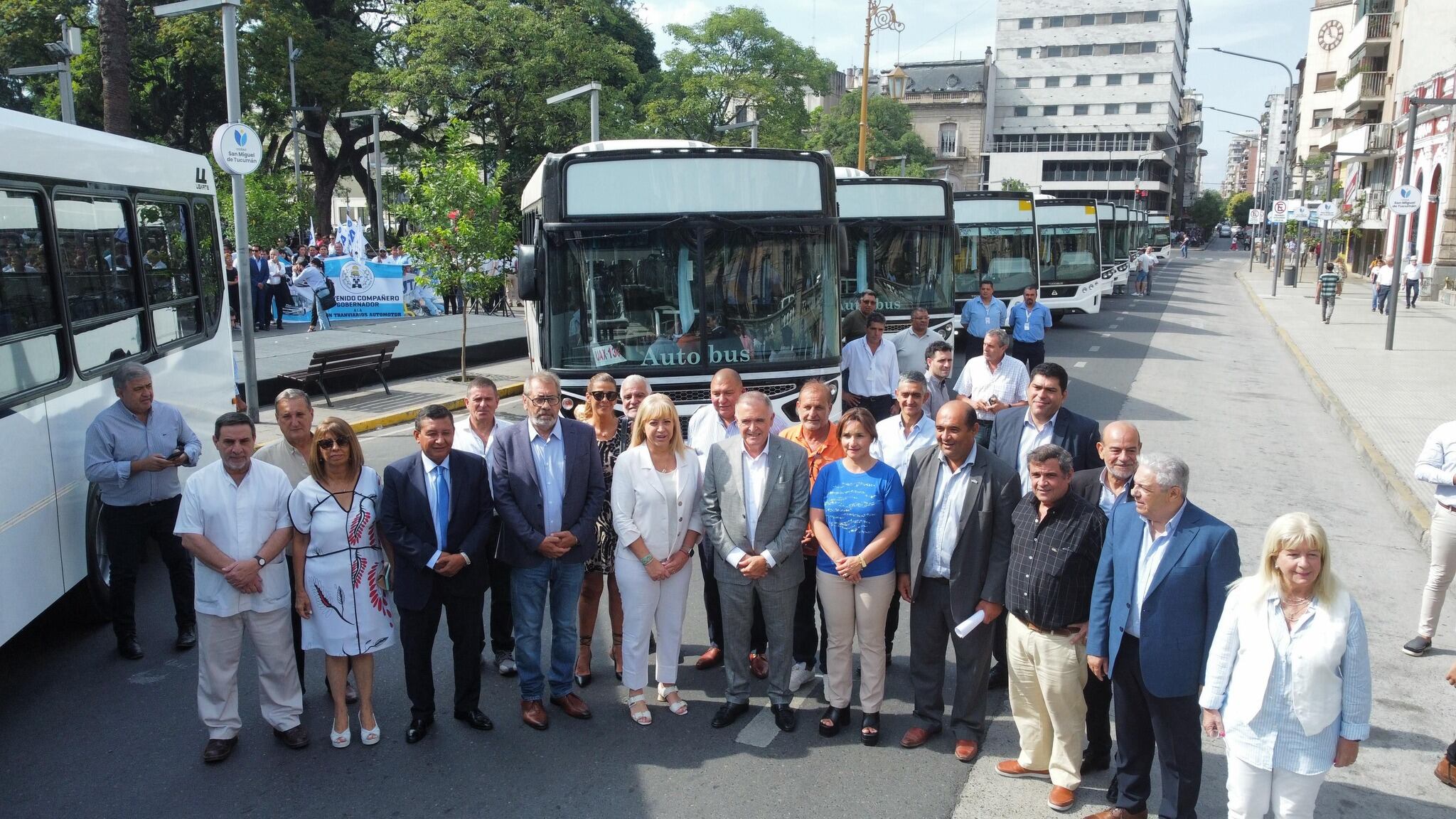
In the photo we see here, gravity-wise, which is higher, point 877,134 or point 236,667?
point 877,134

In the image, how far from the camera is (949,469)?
5.01 metres

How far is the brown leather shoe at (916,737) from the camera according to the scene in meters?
5.25

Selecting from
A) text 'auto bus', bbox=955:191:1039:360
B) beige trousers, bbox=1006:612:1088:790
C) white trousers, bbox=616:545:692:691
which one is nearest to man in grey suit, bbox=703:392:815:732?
white trousers, bbox=616:545:692:691

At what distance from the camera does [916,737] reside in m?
5.26

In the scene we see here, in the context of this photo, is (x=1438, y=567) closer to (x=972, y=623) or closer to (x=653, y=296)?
(x=972, y=623)

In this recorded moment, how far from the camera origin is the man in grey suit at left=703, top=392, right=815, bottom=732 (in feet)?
17.2

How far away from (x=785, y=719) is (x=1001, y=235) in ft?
59.2

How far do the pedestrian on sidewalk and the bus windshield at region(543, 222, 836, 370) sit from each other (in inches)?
189

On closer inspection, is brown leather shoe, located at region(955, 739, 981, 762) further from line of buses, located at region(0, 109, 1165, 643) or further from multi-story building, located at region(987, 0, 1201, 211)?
multi-story building, located at region(987, 0, 1201, 211)

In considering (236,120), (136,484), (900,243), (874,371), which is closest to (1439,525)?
(874,371)

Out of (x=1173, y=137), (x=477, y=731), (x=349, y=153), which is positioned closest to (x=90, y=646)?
(x=477, y=731)

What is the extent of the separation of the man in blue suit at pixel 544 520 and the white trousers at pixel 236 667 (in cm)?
112

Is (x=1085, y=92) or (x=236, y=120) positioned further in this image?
(x=1085, y=92)

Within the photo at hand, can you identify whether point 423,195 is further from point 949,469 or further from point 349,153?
point 349,153
